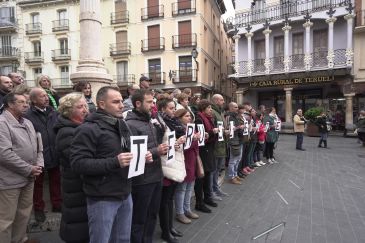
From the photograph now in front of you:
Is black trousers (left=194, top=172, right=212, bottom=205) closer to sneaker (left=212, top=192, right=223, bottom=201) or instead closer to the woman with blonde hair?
sneaker (left=212, top=192, right=223, bottom=201)

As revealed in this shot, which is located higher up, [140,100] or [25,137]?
[140,100]

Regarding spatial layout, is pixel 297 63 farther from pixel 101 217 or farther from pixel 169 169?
pixel 101 217

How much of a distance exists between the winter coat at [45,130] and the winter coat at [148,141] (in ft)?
5.05

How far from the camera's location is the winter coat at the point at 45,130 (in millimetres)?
4133

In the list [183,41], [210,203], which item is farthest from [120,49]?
[210,203]

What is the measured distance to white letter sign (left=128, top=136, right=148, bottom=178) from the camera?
8.94 feet

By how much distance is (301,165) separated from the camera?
9.73 metres

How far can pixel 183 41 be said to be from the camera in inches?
1123

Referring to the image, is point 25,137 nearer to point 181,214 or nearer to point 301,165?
point 181,214

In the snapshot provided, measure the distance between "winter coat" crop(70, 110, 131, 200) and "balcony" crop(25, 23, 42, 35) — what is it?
35.1 metres

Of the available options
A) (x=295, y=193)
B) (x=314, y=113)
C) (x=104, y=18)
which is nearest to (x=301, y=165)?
(x=295, y=193)

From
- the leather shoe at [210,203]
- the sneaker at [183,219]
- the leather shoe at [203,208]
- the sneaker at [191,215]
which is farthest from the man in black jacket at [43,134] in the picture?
the leather shoe at [210,203]

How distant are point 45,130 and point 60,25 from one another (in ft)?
105

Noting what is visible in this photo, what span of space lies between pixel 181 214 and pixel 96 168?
2623 mm
